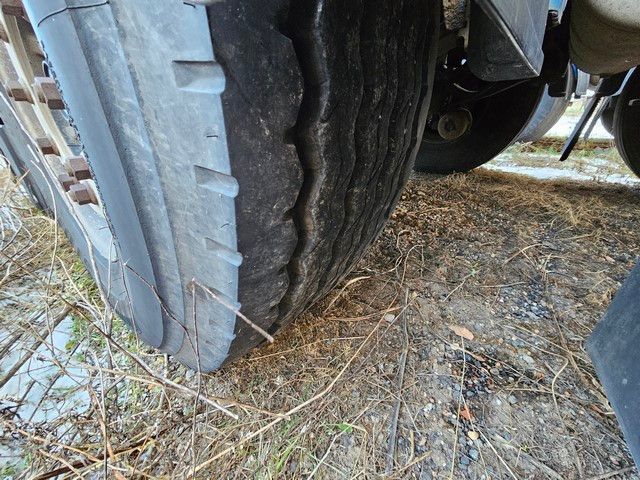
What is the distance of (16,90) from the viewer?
2.38ft

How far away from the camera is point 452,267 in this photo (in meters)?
1.12

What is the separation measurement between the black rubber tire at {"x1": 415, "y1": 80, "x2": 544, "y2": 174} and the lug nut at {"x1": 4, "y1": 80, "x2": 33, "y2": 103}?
1.72 meters

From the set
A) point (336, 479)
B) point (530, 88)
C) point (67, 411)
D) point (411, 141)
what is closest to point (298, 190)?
point (411, 141)

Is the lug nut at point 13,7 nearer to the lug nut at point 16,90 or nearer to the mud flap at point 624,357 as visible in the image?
the lug nut at point 16,90

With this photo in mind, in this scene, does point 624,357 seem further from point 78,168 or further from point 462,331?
point 78,168

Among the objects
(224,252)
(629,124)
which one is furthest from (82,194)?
(629,124)

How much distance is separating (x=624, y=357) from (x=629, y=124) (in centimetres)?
180

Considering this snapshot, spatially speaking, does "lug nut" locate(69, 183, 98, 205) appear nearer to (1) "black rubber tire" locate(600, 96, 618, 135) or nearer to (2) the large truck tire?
(2) the large truck tire

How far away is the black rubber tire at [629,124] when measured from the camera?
5.78 ft

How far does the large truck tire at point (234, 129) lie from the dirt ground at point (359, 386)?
142mm

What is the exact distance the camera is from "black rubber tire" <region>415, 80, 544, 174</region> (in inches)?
68.2

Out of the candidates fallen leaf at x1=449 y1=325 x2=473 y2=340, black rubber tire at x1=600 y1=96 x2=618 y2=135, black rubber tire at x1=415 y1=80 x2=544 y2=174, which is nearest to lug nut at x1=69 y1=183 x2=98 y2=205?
fallen leaf at x1=449 y1=325 x2=473 y2=340

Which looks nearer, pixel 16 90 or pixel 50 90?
pixel 50 90

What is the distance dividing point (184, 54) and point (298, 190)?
0.65ft
